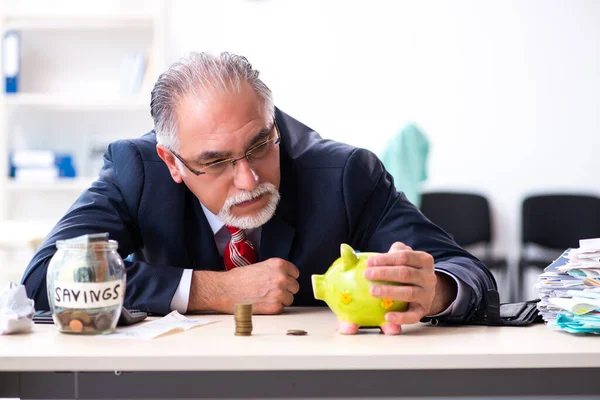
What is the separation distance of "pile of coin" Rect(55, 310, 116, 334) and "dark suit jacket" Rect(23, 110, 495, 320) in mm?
454

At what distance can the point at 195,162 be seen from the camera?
1684 mm

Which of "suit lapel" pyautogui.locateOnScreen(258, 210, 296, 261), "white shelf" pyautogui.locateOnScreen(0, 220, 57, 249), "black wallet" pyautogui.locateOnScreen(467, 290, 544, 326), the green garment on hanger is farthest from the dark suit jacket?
the green garment on hanger

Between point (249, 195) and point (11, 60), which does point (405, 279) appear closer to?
point (249, 195)

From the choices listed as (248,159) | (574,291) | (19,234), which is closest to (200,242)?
(248,159)

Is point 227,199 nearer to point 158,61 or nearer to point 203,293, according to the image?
point 203,293

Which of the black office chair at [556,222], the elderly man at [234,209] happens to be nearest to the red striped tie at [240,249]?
the elderly man at [234,209]

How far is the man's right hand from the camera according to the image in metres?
1.54

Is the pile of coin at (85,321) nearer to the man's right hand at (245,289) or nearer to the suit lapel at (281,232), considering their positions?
the man's right hand at (245,289)

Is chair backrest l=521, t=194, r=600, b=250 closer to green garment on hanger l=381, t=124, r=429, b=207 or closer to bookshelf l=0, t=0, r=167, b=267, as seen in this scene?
green garment on hanger l=381, t=124, r=429, b=207

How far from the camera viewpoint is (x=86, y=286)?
1.23m

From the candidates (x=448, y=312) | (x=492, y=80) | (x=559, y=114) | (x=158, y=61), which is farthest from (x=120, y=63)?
(x=448, y=312)

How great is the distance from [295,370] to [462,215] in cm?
406

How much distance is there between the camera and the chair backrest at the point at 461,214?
4.98 m

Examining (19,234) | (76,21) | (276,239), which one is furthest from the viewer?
(76,21)
